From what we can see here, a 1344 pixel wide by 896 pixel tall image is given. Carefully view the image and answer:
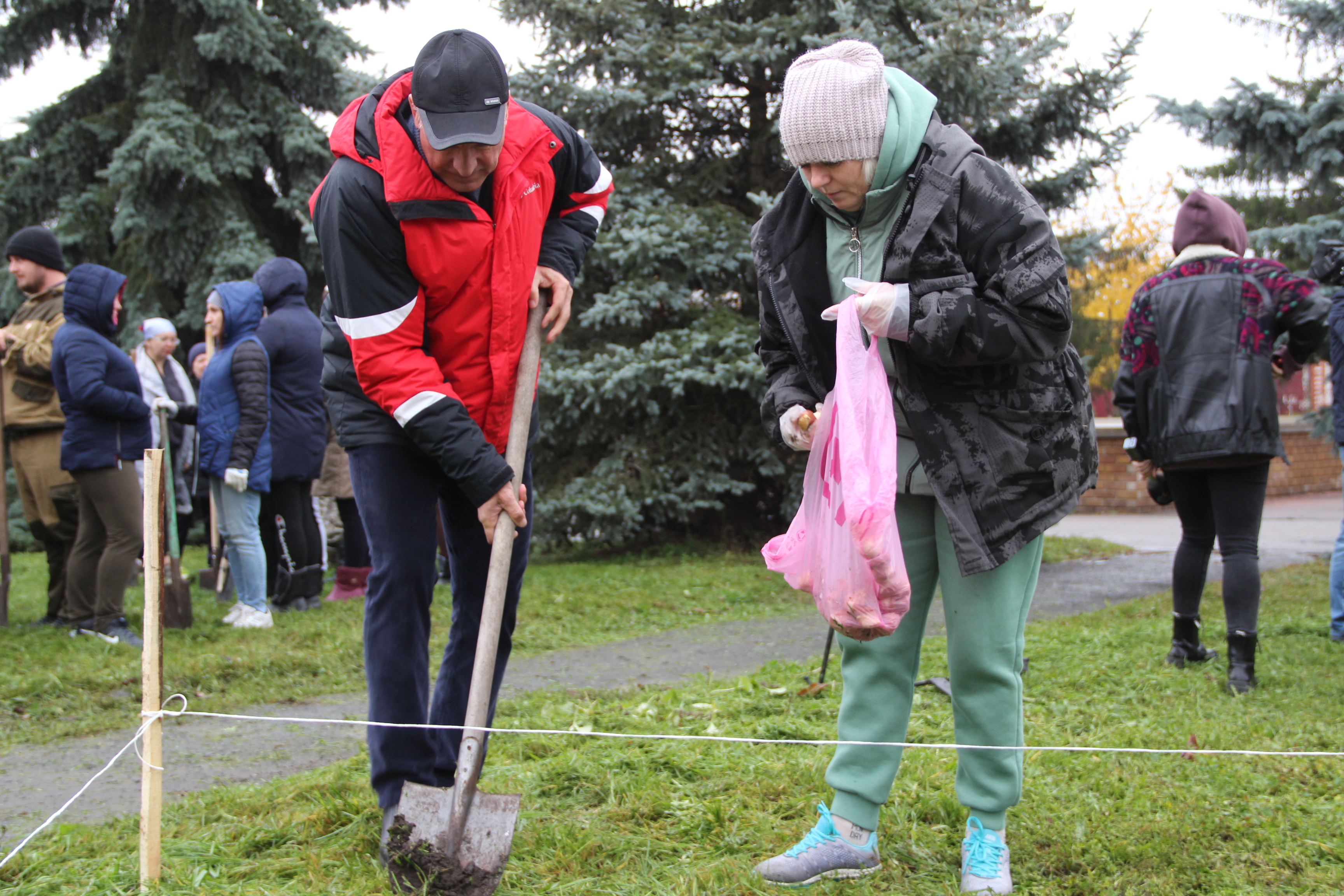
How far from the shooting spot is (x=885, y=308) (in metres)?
2.28

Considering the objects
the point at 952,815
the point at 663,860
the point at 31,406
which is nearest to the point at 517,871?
the point at 663,860

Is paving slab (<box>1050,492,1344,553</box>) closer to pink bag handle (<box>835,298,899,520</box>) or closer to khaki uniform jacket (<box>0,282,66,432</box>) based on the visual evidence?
pink bag handle (<box>835,298,899,520</box>)

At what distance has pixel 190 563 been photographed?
10352 millimetres

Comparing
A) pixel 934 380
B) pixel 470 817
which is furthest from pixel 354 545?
pixel 934 380

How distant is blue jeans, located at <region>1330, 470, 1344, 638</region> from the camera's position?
17.5ft

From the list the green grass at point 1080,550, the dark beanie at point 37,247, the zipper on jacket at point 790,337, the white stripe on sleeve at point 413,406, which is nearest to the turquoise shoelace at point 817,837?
the zipper on jacket at point 790,337

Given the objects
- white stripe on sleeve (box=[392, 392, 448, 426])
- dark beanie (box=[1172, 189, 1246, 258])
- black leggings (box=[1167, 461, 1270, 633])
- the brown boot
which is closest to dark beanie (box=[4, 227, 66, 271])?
the brown boot

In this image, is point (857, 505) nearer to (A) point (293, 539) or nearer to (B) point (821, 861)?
(B) point (821, 861)

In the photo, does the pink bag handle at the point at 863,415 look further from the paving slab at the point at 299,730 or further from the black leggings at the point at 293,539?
the black leggings at the point at 293,539

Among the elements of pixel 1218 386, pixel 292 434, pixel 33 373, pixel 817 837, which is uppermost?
pixel 1218 386

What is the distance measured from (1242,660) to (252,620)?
498cm

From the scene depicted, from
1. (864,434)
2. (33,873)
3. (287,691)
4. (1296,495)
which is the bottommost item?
(1296,495)

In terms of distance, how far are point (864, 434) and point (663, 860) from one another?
3.87ft

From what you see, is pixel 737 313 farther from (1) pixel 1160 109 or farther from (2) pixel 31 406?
(2) pixel 31 406
